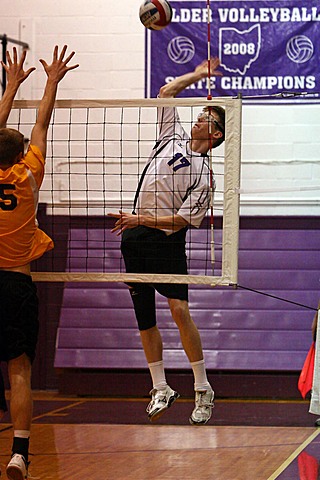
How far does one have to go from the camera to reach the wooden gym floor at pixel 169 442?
20.0 feet

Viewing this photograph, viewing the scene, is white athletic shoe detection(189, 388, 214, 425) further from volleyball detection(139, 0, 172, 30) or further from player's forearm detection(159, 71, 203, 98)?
volleyball detection(139, 0, 172, 30)

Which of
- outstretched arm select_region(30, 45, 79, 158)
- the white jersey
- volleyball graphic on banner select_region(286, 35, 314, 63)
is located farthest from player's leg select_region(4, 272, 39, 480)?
volleyball graphic on banner select_region(286, 35, 314, 63)

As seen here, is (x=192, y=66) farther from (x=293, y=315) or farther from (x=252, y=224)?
(x=293, y=315)

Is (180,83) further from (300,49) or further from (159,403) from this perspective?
(300,49)

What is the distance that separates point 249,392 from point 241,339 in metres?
0.55

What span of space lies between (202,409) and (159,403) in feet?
1.00

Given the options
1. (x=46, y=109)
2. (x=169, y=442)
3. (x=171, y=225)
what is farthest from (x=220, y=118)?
(x=169, y=442)

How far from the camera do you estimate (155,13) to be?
20.4 feet

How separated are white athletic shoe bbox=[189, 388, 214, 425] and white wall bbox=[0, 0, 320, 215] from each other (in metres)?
3.79

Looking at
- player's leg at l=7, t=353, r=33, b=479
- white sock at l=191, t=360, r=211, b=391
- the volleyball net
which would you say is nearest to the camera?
player's leg at l=7, t=353, r=33, b=479

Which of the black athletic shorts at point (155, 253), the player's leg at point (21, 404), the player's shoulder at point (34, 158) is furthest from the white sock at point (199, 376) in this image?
the player's shoulder at point (34, 158)

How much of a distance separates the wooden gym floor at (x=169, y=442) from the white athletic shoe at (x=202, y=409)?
31 cm

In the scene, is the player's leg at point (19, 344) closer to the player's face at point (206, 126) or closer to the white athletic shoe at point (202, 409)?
the white athletic shoe at point (202, 409)

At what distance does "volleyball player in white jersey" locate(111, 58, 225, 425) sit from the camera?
6.33m
